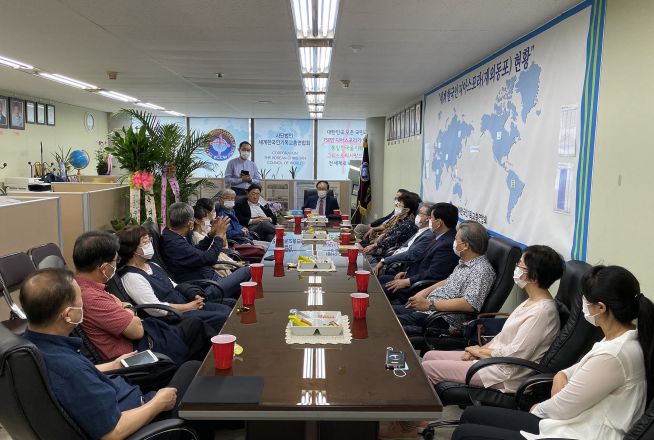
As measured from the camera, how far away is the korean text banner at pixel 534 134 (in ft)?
9.77

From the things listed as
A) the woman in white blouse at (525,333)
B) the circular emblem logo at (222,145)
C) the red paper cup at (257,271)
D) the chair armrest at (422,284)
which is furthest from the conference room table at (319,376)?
the circular emblem logo at (222,145)

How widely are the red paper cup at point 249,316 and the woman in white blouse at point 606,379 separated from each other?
44.4 inches

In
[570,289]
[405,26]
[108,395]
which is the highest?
[405,26]

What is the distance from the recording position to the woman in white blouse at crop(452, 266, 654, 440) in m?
1.76

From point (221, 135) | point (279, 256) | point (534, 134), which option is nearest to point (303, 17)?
point (279, 256)

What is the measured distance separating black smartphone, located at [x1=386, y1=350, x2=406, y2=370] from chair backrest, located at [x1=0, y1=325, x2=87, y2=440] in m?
1.15

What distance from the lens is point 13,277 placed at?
3.34m

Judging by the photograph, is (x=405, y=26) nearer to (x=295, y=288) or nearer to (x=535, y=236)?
(x=535, y=236)

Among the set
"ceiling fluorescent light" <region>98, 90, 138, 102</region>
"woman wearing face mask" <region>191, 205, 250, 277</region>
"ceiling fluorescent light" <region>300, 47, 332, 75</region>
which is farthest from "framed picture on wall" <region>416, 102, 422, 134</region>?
Answer: "ceiling fluorescent light" <region>98, 90, 138, 102</region>

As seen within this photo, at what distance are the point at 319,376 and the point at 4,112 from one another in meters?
9.19

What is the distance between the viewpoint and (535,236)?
11.8 ft

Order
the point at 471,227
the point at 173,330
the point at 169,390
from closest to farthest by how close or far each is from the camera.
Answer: the point at 169,390 → the point at 173,330 → the point at 471,227

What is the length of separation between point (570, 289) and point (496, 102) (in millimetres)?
2444

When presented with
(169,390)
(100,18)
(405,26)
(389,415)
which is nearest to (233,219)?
(100,18)
